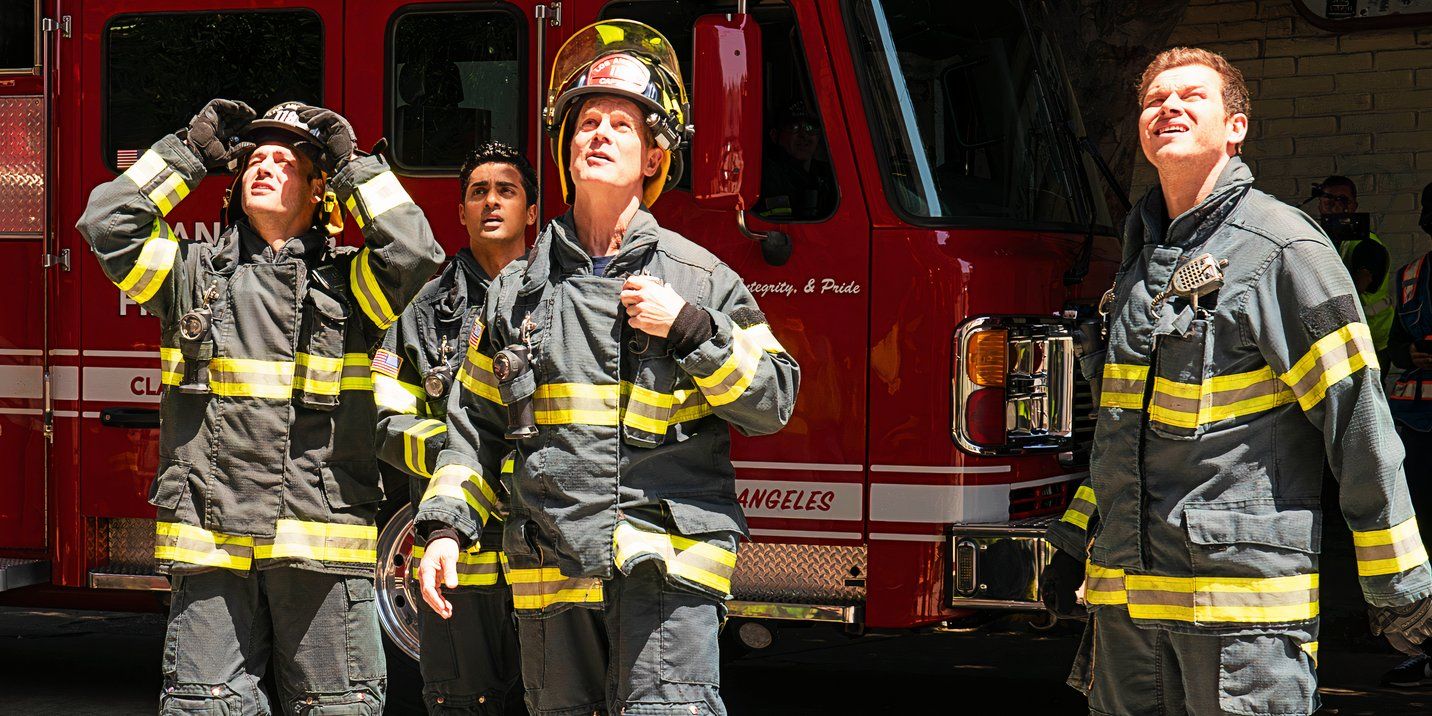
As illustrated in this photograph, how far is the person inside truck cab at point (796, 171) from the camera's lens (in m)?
5.34

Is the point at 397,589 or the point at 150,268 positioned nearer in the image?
the point at 150,268

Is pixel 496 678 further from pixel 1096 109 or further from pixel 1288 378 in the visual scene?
pixel 1096 109

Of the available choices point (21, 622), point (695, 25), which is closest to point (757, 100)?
point (695, 25)

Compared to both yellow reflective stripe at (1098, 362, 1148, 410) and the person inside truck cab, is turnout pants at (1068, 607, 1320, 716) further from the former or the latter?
the person inside truck cab

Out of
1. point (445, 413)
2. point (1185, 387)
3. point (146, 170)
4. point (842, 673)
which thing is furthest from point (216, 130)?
point (842, 673)

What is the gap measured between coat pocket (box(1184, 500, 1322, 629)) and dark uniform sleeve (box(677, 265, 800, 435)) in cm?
83

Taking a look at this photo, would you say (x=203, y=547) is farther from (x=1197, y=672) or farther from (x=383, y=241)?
(x=1197, y=672)

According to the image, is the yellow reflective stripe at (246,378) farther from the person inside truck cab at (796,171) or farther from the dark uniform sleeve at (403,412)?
the person inside truck cab at (796,171)

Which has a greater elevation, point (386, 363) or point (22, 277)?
point (22, 277)

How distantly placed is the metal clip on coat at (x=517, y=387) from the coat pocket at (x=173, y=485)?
46.5 inches

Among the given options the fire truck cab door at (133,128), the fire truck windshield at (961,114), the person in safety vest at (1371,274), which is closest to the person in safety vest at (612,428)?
the fire truck windshield at (961,114)

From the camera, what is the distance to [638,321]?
3.15 meters

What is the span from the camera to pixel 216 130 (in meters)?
4.24

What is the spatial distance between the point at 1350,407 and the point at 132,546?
4470 millimetres
